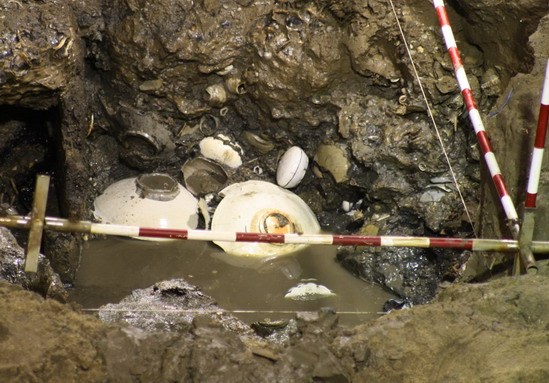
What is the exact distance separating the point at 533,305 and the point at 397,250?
2473 millimetres

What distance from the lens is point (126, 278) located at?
17.8 feet

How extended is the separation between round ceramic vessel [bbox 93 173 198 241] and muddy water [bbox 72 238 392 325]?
0.53ft

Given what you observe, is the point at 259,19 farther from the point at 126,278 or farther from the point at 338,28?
the point at 126,278

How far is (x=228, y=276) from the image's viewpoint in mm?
5570

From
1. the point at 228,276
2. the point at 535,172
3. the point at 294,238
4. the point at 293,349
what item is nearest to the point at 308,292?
the point at 228,276

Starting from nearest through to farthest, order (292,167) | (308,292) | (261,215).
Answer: (308,292), (261,215), (292,167)

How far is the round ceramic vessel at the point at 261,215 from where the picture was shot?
5.80 metres

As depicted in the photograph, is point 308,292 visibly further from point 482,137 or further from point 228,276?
point 482,137

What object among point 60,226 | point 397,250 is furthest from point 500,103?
point 60,226

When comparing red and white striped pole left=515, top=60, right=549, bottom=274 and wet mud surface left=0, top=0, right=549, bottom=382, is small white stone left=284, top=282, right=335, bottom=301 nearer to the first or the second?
wet mud surface left=0, top=0, right=549, bottom=382

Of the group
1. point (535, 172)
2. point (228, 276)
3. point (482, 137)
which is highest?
point (482, 137)

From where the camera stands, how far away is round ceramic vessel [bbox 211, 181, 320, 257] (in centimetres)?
580

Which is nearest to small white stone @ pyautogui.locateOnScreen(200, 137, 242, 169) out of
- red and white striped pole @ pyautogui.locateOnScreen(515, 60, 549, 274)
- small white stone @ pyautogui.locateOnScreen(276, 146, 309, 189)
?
small white stone @ pyautogui.locateOnScreen(276, 146, 309, 189)

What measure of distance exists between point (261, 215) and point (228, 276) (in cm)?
59
